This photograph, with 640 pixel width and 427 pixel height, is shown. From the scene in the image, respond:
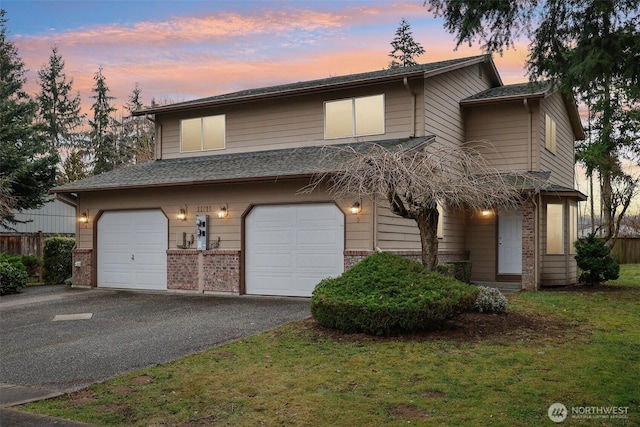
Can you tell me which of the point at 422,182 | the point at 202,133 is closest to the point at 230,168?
the point at 202,133

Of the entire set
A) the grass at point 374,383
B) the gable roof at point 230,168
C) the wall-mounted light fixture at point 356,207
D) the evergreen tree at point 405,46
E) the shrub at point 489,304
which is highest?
the evergreen tree at point 405,46

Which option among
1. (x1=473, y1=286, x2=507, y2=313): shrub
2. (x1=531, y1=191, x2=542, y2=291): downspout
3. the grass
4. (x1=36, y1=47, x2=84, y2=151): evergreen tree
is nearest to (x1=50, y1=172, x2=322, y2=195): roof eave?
(x1=473, y1=286, x2=507, y2=313): shrub

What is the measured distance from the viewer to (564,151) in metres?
20.8

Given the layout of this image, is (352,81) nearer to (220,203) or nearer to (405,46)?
(220,203)

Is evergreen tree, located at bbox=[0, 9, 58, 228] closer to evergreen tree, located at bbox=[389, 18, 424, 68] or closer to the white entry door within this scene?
the white entry door

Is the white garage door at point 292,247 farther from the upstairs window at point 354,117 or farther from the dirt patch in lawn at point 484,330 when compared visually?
the dirt patch in lawn at point 484,330

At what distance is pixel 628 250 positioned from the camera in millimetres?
29688

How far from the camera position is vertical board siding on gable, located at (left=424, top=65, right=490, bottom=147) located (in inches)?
604

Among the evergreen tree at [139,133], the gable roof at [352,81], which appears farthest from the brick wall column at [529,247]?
the evergreen tree at [139,133]

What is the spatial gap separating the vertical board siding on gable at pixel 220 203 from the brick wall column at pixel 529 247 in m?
5.22

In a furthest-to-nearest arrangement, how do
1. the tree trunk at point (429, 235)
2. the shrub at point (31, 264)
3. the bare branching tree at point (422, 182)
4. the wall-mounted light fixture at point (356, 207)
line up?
the shrub at point (31, 264) < the wall-mounted light fixture at point (356, 207) < the tree trunk at point (429, 235) < the bare branching tree at point (422, 182)

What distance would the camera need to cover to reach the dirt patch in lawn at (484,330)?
8.52m

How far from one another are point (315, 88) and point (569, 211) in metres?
8.58

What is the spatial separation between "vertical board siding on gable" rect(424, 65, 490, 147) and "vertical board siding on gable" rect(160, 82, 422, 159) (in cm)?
60
